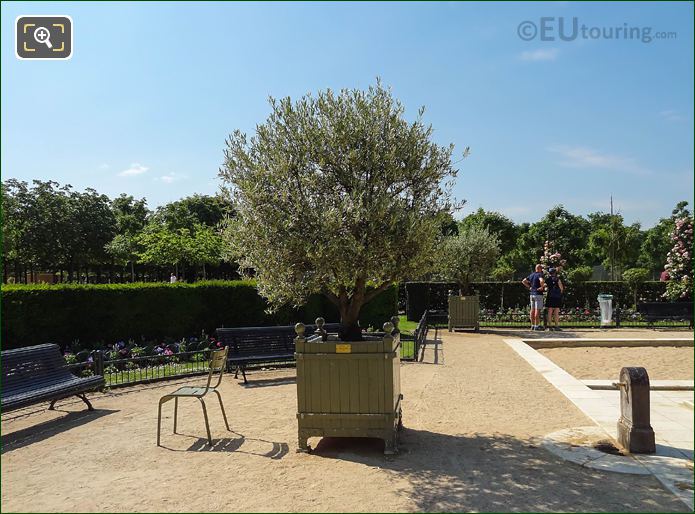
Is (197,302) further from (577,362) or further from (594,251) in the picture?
(594,251)

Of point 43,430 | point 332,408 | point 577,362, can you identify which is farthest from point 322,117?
point 577,362

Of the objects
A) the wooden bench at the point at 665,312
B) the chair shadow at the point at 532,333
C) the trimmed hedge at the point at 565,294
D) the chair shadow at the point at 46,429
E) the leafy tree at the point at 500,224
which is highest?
the leafy tree at the point at 500,224

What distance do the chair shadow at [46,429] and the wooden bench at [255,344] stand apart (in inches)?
108

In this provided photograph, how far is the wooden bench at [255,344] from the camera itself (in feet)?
33.8

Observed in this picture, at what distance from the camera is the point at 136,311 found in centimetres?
1334

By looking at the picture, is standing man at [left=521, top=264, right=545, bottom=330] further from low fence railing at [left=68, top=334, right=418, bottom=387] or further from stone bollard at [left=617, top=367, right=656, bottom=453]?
stone bollard at [left=617, top=367, right=656, bottom=453]

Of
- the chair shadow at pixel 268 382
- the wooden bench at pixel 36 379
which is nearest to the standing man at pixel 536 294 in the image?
the chair shadow at pixel 268 382

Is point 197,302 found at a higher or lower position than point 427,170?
lower

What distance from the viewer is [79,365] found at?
8547 millimetres

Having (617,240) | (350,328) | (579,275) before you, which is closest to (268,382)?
(350,328)

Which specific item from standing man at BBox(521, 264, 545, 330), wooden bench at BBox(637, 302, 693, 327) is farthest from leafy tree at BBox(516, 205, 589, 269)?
standing man at BBox(521, 264, 545, 330)

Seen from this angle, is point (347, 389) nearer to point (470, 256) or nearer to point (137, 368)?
point (137, 368)

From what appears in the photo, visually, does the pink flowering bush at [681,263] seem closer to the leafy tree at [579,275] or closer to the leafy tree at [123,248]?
the leafy tree at [579,275]

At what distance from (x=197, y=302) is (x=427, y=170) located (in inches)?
379
